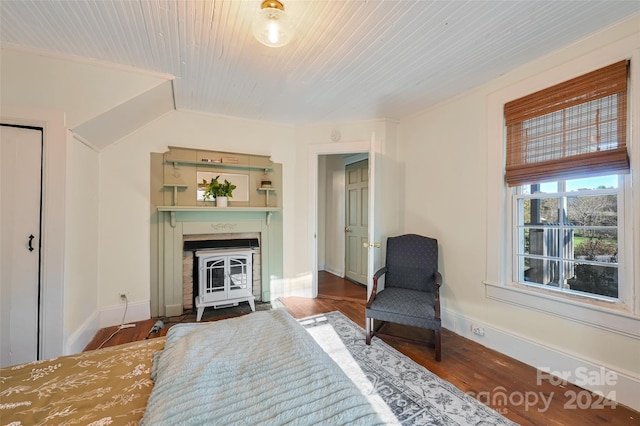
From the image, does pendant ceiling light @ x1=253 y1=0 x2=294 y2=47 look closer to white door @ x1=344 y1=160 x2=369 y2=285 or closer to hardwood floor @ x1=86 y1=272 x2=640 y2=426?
hardwood floor @ x1=86 y1=272 x2=640 y2=426

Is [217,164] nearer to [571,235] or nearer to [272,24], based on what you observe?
[272,24]

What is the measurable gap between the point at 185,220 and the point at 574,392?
3.85 m

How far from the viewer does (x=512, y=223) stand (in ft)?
7.53

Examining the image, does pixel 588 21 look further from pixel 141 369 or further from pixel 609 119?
pixel 141 369

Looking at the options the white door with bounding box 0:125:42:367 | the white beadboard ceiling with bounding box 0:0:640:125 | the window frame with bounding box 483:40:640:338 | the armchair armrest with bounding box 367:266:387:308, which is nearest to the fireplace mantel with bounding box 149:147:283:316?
the white beadboard ceiling with bounding box 0:0:640:125

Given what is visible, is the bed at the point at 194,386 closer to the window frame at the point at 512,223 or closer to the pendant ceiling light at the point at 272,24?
the pendant ceiling light at the point at 272,24

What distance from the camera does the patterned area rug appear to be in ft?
4.99

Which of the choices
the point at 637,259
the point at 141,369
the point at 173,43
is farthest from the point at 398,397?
the point at 173,43

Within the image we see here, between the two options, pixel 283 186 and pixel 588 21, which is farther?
pixel 283 186

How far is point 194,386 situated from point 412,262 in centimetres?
244

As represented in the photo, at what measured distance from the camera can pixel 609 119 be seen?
68.1 inches

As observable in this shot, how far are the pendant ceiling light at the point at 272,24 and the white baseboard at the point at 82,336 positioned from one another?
2.80 m

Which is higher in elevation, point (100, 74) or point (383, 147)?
point (100, 74)

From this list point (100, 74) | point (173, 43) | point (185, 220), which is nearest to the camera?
point (173, 43)
